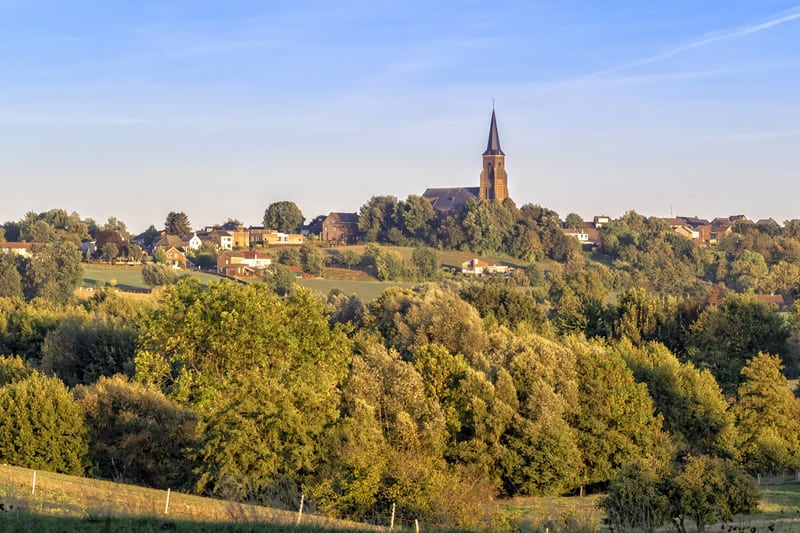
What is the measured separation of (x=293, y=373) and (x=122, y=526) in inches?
923

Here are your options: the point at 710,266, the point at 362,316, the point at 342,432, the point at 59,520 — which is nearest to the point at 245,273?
the point at 362,316

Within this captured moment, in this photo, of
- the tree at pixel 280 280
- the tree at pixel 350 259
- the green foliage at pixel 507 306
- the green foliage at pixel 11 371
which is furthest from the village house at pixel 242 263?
the green foliage at pixel 11 371

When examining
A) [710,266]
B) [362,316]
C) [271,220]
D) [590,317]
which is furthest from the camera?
[271,220]

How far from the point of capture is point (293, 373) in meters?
37.1

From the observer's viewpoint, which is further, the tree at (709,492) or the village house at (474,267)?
the village house at (474,267)

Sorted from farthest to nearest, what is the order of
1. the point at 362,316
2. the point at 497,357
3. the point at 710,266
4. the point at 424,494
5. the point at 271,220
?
the point at 271,220 < the point at 710,266 < the point at 362,316 < the point at 497,357 < the point at 424,494

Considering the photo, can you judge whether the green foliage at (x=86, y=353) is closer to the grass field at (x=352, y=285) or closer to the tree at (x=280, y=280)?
the grass field at (x=352, y=285)

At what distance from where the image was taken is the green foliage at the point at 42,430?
31.0 metres

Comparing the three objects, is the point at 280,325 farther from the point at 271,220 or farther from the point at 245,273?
the point at 271,220

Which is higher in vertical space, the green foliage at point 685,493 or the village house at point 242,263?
the village house at point 242,263

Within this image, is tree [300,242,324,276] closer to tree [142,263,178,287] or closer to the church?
tree [142,263,178,287]

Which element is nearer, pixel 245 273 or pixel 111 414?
pixel 111 414

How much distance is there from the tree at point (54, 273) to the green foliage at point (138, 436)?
62468mm

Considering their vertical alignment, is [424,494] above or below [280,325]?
below
